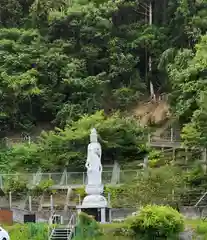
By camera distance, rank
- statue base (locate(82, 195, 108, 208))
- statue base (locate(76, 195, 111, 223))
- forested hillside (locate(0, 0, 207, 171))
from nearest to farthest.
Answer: statue base (locate(76, 195, 111, 223)) → statue base (locate(82, 195, 108, 208)) → forested hillside (locate(0, 0, 207, 171))

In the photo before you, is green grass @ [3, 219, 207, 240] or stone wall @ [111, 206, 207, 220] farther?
stone wall @ [111, 206, 207, 220]

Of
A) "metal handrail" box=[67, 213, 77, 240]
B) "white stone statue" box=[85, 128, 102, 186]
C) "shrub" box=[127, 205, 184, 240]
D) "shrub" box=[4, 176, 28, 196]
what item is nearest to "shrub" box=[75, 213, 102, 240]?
"metal handrail" box=[67, 213, 77, 240]

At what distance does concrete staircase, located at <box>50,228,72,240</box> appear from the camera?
24908 millimetres

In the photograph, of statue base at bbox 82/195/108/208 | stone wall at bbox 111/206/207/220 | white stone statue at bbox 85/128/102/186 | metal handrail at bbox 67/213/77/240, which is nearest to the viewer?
metal handrail at bbox 67/213/77/240

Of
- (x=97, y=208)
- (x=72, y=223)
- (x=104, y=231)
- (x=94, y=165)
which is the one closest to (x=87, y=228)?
(x=104, y=231)

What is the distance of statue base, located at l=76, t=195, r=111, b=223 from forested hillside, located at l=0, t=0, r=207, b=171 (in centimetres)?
722

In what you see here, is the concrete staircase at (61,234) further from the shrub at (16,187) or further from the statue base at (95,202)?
the shrub at (16,187)

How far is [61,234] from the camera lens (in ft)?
82.7

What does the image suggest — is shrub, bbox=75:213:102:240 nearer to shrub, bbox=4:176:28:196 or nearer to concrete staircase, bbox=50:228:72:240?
concrete staircase, bbox=50:228:72:240

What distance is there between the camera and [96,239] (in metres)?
24.7

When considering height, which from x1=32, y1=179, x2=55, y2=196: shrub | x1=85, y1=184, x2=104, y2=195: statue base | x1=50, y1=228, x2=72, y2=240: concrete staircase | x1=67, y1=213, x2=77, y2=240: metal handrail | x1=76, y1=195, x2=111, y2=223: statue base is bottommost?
x1=50, y1=228, x2=72, y2=240: concrete staircase

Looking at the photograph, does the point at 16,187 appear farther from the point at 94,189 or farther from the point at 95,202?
the point at 95,202

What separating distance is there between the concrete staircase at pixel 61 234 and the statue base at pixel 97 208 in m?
1.66

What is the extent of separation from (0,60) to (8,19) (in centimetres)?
585
